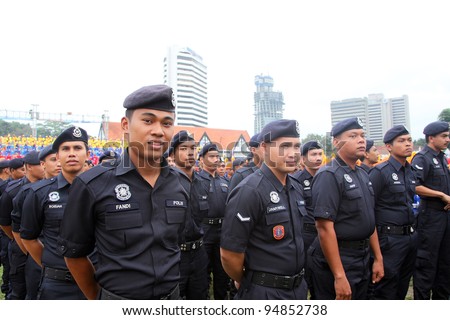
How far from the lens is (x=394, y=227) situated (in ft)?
13.7

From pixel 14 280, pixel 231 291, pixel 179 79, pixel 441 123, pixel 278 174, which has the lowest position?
pixel 231 291

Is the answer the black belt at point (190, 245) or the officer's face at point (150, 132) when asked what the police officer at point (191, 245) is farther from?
the officer's face at point (150, 132)

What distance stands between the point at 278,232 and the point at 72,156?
2.17m

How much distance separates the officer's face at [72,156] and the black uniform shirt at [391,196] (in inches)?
→ 140

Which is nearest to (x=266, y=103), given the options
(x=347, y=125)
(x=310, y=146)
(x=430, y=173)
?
(x=310, y=146)

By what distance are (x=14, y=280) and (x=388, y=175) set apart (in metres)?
5.46

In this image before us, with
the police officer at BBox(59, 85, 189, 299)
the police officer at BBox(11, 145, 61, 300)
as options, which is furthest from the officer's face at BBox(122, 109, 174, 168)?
the police officer at BBox(11, 145, 61, 300)

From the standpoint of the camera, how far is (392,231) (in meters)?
4.17

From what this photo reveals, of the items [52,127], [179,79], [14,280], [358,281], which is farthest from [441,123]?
[179,79]

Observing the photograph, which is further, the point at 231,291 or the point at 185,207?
the point at 231,291

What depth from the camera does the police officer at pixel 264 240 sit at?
253 centimetres

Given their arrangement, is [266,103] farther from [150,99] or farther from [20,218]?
[150,99]

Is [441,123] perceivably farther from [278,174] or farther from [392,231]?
[278,174]
